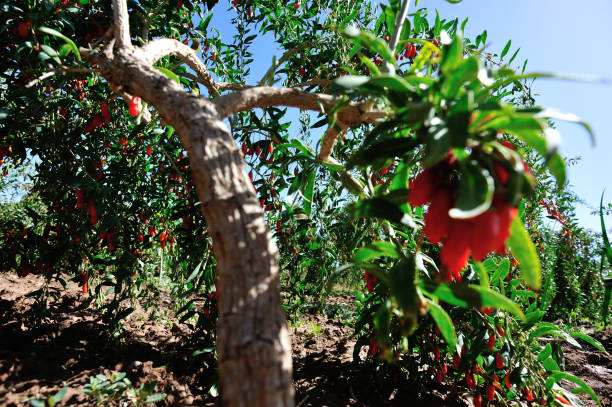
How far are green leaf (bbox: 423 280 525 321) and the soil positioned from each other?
1.10 m

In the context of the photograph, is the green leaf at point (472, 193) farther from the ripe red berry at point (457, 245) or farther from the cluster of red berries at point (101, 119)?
the cluster of red berries at point (101, 119)

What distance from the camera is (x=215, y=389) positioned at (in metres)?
1.31

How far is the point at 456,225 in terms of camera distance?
53cm

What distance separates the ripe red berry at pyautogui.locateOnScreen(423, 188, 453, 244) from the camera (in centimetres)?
57

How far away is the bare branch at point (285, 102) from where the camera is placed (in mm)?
855

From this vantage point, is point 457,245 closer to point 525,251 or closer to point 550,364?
point 525,251

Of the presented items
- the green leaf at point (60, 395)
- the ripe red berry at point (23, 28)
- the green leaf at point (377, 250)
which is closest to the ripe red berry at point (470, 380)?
the green leaf at point (377, 250)

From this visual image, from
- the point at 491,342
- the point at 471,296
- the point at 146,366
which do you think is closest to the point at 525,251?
the point at 471,296

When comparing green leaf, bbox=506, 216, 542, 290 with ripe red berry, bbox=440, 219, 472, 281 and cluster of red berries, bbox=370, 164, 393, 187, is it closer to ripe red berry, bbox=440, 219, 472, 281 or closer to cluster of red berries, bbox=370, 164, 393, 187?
ripe red berry, bbox=440, 219, 472, 281

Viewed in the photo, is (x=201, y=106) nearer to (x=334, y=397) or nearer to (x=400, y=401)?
(x=334, y=397)

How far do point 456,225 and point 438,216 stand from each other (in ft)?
0.17

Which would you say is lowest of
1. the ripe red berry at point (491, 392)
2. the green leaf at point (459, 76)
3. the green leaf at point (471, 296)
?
the ripe red berry at point (491, 392)

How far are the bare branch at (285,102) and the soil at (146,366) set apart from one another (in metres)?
1.05

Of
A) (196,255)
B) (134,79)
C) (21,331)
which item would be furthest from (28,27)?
(21,331)
